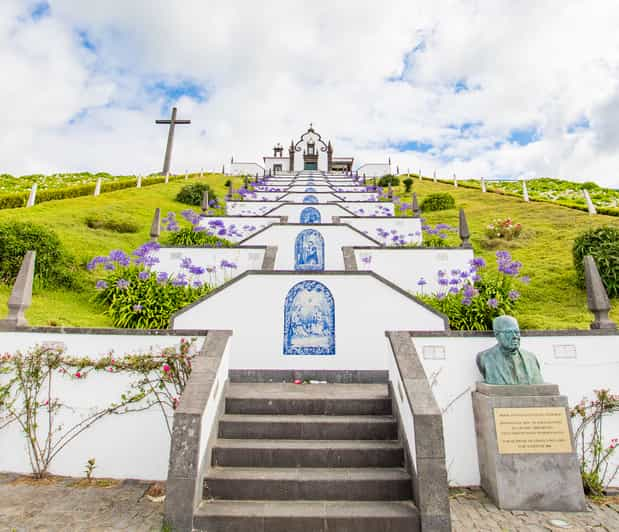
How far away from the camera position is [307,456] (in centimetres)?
435

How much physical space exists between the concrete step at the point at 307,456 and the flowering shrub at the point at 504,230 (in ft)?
51.6

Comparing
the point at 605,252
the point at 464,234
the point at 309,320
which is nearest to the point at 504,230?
the point at 605,252

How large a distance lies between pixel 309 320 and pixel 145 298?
15.5 feet

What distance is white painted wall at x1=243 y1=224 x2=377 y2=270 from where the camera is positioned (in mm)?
11484

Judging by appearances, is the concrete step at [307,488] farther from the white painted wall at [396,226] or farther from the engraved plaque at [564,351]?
the white painted wall at [396,226]

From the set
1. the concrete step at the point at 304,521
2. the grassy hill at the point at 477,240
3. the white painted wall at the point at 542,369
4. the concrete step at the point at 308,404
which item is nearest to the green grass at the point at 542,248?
the grassy hill at the point at 477,240

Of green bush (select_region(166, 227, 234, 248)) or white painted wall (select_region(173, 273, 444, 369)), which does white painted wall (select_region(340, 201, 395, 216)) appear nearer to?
green bush (select_region(166, 227, 234, 248))

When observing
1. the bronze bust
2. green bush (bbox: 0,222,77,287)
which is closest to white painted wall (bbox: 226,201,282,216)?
green bush (bbox: 0,222,77,287)

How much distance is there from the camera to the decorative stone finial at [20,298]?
5352 millimetres

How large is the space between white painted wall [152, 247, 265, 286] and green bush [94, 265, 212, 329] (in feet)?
2.48

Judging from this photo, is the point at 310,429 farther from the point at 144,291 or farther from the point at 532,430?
the point at 144,291

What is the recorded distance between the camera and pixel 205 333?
17.1ft

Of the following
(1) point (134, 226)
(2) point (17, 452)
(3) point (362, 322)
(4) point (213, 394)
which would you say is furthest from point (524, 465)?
(1) point (134, 226)

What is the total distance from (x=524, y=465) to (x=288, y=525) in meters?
2.75
